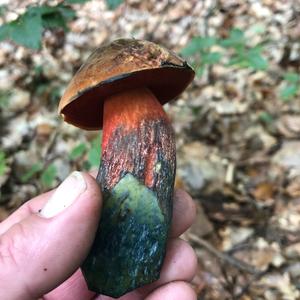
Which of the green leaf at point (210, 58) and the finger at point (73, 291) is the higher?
the green leaf at point (210, 58)

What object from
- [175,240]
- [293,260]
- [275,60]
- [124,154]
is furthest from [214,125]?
[124,154]

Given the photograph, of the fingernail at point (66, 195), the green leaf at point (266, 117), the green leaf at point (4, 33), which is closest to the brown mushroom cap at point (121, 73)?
the fingernail at point (66, 195)


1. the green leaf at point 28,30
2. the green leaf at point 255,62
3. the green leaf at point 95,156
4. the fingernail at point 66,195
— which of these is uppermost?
the green leaf at point 28,30

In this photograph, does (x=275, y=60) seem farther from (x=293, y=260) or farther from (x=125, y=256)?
(x=125, y=256)

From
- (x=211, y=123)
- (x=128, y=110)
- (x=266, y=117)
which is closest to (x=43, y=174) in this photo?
(x=128, y=110)

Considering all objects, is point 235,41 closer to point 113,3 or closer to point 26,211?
point 113,3

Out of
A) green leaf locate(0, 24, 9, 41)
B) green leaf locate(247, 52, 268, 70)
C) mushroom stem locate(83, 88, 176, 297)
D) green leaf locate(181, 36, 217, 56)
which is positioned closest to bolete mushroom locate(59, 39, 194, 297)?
mushroom stem locate(83, 88, 176, 297)

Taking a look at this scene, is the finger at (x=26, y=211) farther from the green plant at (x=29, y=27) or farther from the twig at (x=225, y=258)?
the twig at (x=225, y=258)

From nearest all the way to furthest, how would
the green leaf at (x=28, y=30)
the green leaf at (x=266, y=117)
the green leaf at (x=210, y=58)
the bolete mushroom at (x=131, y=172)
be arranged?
1. the bolete mushroom at (x=131, y=172)
2. the green leaf at (x=28, y=30)
3. the green leaf at (x=210, y=58)
4. the green leaf at (x=266, y=117)
